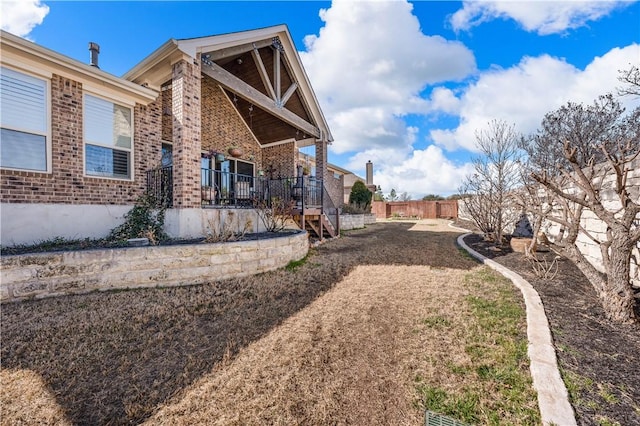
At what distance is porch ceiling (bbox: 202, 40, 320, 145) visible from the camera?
7106mm

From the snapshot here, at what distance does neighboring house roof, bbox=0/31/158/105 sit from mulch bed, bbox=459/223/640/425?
832 cm


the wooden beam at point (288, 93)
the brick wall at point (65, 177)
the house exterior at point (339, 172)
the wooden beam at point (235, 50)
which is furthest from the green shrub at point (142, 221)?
the house exterior at point (339, 172)

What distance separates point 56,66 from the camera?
5.09 m

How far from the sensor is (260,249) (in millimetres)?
5402

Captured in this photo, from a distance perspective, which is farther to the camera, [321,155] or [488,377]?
[321,155]

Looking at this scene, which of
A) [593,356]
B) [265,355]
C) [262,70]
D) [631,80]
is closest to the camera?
[593,356]

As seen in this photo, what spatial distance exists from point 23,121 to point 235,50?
466 cm

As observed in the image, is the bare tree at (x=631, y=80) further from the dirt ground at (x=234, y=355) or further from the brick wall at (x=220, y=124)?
the brick wall at (x=220, y=124)

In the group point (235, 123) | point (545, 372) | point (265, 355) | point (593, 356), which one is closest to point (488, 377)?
point (545, 372)

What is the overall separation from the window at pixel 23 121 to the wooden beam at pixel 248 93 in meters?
3.11

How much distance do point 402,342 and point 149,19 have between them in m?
9.76

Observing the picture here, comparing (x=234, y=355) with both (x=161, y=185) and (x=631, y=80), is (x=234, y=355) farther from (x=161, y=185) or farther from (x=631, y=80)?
(x=631, y=80)

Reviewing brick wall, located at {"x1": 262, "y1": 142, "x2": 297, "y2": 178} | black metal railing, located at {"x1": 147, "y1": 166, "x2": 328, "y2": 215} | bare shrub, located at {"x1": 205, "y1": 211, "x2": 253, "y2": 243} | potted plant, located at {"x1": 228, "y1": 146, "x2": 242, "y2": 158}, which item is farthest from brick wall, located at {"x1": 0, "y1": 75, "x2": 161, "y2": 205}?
brick wall, located at {"x1": 262, "y1": 142, "x2": 297, "y2": 178}

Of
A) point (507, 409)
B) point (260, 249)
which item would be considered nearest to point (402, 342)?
point (507, 409)
